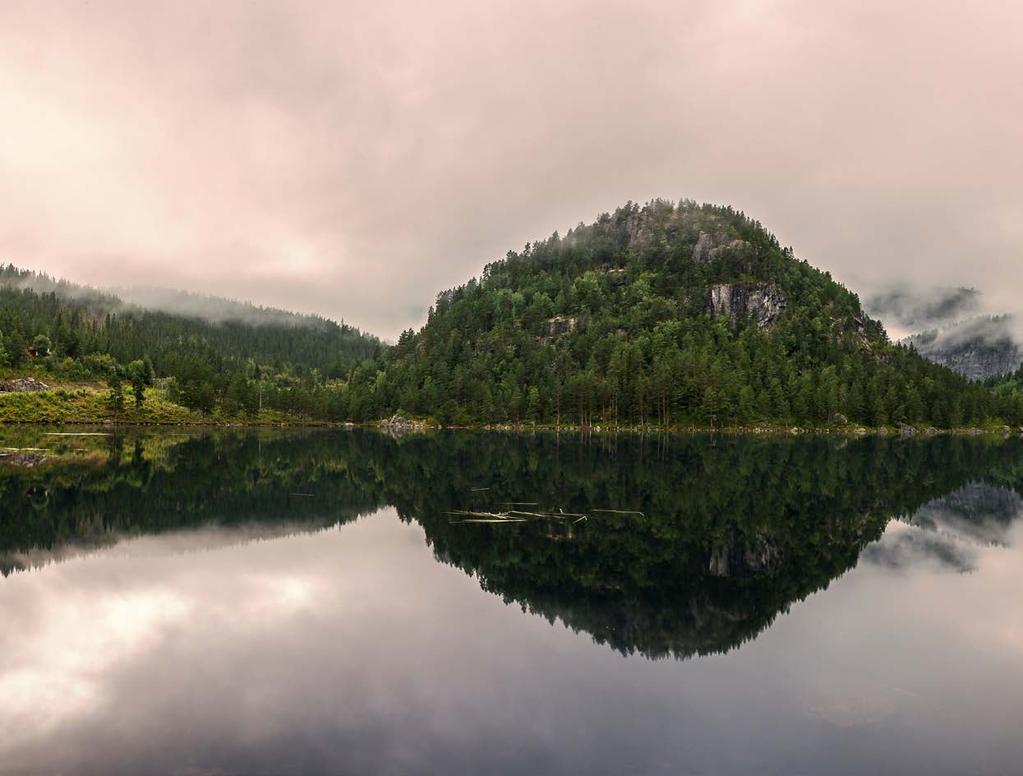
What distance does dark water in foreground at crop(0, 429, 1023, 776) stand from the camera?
1251 cm

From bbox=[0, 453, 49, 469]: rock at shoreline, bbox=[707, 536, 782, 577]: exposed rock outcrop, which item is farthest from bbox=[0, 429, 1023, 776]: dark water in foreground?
bbox=[0, 453, 49, 469]: rock at shoreline

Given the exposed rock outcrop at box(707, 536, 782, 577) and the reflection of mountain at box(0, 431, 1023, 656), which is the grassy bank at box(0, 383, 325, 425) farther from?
the exposed rock outcrop at box(707, 536, 782, 577)

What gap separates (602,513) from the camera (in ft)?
128

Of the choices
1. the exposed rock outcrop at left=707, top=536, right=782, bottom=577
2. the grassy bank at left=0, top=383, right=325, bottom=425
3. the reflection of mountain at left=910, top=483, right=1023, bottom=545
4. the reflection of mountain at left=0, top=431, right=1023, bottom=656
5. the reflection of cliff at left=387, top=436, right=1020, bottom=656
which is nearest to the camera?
the reflection of cliff at left=387, top=436, right=1020, bottom=656

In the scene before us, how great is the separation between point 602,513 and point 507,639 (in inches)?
825

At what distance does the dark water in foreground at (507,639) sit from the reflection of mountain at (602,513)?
24cm

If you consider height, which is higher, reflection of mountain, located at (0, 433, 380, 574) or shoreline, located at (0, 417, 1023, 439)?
shoreline, located at (0, 417, 1023, 439)

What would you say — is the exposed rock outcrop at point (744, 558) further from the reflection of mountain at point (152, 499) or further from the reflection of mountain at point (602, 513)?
the reflection of mountain at point (152, 499)

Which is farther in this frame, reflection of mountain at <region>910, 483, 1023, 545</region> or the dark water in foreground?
reflection of mountain at <region>910, 483, 1023, 545</region>

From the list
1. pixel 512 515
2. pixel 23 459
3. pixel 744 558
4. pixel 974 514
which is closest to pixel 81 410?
pixel 23 459

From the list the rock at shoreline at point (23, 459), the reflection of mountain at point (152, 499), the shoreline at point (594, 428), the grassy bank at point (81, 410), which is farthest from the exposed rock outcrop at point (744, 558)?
the grassy bank at point (81, 410)

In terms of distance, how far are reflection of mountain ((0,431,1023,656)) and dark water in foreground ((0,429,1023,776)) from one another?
24 cm

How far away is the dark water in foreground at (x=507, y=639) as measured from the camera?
12.5 metres

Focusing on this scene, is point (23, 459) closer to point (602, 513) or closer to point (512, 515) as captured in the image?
point (512, 515)
